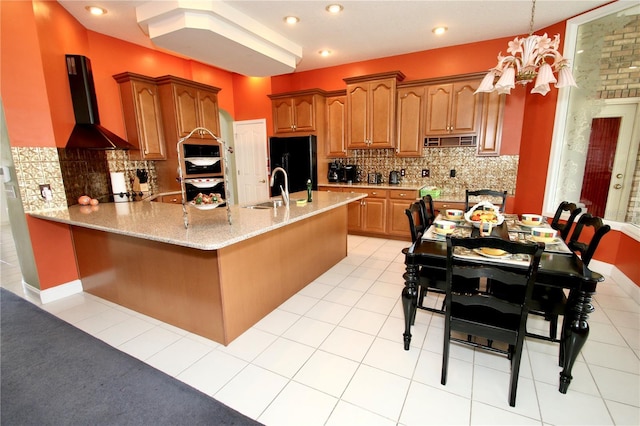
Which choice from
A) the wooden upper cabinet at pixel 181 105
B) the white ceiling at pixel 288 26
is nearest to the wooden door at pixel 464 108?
the white ceiling at pixel 288 26

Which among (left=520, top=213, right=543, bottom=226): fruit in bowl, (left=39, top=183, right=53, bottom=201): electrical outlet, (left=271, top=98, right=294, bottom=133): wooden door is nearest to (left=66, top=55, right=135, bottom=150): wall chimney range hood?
(left=39, top=183, right=53, bottom=201): electrical outlet

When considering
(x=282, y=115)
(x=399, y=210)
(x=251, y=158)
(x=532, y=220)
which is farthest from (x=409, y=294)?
(x=251, y=158)

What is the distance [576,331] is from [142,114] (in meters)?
5.16

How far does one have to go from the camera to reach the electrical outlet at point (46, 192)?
2.91 metres

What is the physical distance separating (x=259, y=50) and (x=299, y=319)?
9.97 feet

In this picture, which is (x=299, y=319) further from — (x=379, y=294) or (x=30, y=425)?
(x=30, y=425)

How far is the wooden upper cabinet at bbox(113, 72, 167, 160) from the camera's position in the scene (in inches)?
161

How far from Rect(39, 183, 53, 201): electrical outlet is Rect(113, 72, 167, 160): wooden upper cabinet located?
1.43 meters

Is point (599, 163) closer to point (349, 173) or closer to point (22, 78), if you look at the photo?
point (349, 173)

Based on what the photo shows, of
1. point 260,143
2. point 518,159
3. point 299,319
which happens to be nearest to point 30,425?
point 299,319

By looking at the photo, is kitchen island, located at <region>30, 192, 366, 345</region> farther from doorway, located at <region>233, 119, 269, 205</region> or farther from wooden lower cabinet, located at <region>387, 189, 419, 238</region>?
doorway, located at <region>233, 119, 269, 205</region>

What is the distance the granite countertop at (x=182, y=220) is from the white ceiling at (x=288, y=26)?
70.2 inches

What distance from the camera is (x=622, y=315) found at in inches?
99.7

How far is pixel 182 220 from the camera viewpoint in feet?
7.96
